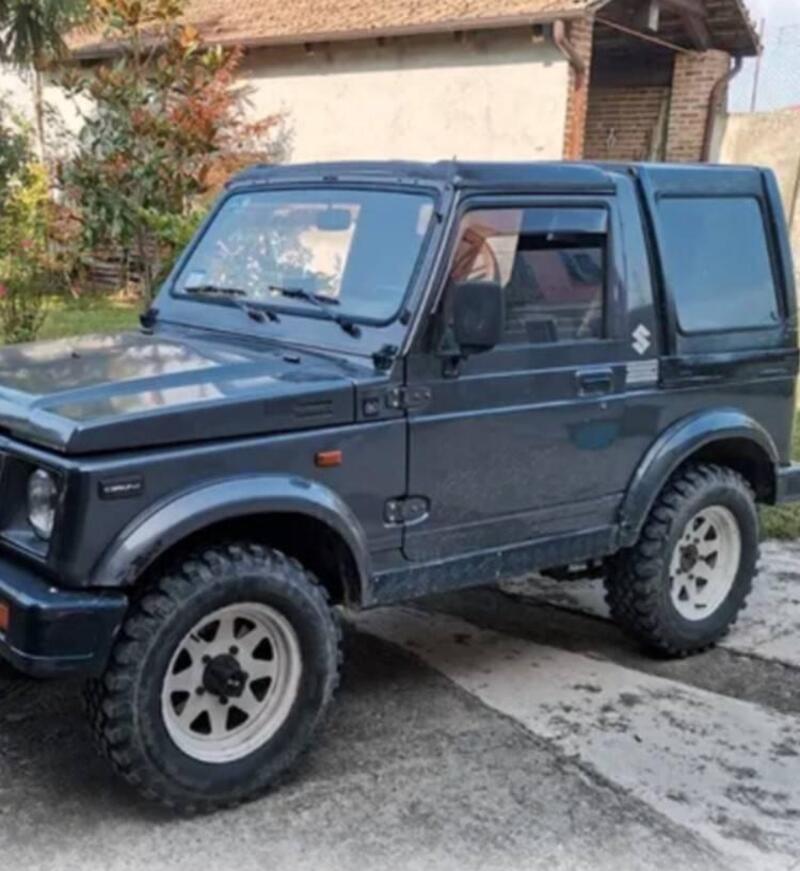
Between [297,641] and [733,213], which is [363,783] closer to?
[297,641]

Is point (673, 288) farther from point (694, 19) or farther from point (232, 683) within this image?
point (694, 19)

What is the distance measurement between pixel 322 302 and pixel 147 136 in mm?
8163

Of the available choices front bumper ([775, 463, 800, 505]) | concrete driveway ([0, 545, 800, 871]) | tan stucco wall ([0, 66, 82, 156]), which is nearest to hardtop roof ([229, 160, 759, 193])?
front bumper ([775, 463, 800, 505])

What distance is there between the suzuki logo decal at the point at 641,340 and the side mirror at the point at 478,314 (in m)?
0.84

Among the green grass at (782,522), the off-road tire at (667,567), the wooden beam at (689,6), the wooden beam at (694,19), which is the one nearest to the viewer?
the off-road tire at (667,567)

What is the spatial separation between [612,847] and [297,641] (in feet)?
3.65

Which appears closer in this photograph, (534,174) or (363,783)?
(363,783)

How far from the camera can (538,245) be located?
13.1ft

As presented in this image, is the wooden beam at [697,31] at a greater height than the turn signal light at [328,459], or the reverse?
the wooden beam at [697,31]

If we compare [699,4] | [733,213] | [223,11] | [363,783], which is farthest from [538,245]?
[223,11]

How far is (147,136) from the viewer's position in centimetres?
1129

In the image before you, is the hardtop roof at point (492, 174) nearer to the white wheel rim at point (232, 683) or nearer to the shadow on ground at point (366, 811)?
the white wheel rim at point (232, 683)

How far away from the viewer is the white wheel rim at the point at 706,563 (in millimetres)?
4695

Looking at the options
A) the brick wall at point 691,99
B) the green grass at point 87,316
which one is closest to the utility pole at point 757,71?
the brick wall at point 691,99
